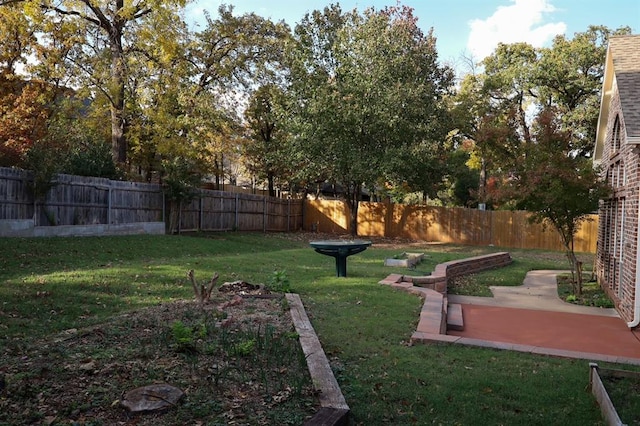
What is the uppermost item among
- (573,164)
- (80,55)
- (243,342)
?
(80,55)

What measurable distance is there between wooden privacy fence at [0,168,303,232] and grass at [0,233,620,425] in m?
1.52

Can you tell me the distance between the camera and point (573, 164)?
11.0 m

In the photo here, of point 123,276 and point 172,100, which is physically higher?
point 172,100

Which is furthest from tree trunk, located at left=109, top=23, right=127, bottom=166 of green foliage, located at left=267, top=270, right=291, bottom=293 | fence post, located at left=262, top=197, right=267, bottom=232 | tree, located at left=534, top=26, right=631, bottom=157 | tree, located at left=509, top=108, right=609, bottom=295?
tree, located at left=534, top=26, right=631, bottom=157

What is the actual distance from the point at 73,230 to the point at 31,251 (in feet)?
10.9

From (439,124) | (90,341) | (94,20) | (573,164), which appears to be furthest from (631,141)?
(94,20)

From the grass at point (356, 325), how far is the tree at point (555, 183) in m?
2.49

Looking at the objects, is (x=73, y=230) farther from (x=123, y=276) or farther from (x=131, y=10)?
(x=131, y=10)

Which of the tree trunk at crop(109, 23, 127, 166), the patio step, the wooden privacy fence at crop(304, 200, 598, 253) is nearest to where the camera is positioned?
the patio step

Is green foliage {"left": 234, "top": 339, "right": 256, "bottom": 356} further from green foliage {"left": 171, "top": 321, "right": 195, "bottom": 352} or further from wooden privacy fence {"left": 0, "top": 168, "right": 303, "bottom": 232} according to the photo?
wooden privacy fence {"left": 0, "top": 168, "right": 303, "bottom": 232}

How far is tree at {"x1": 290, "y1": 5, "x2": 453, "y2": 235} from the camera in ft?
73.9

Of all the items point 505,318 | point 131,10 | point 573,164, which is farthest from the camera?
point 131,10

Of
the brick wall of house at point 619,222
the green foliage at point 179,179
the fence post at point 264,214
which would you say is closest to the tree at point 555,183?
the brick wall of house at point 619,222

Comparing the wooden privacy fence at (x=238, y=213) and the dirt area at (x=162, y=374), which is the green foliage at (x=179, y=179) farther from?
the dirt area at (x=162, y=374)
